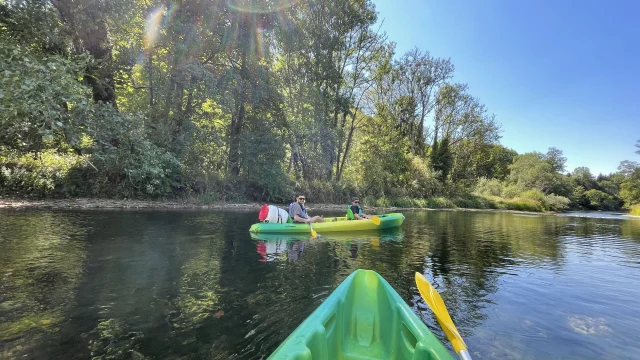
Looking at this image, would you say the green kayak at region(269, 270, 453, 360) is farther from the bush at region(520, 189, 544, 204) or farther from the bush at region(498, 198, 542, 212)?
the bush at region(520, 189, 544, 204)

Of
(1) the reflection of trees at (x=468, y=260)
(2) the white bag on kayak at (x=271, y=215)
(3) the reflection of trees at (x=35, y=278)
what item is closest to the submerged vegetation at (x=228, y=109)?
(3) the reflection of trees at (x=35, y=278)

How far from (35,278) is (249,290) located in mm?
3108

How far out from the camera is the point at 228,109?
17719 mm

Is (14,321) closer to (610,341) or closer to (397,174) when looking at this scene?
(610,341)

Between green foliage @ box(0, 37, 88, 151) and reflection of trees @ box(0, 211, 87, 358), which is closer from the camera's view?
reflection of trees @ box(0, 211, 87, 358)

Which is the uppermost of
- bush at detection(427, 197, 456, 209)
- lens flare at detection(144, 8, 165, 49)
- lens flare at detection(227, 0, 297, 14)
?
lens flare at detection(227, 0, 297, 14)

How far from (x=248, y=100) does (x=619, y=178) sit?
62.9 metres

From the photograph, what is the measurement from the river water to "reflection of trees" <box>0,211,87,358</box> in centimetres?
2

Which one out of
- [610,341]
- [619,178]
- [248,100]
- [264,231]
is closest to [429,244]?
[264,231]

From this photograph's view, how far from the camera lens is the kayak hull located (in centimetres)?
927

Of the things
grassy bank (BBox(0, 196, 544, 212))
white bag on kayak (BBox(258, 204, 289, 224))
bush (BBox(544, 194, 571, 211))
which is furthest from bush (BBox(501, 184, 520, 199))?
white bag on kayak (BBox(258, 204, 289, 224))

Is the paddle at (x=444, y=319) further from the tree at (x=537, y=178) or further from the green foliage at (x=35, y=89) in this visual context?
the tree at (x=537, y=178)

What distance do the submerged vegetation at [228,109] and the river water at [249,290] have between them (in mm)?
2677

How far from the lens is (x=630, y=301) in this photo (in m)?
5.09
